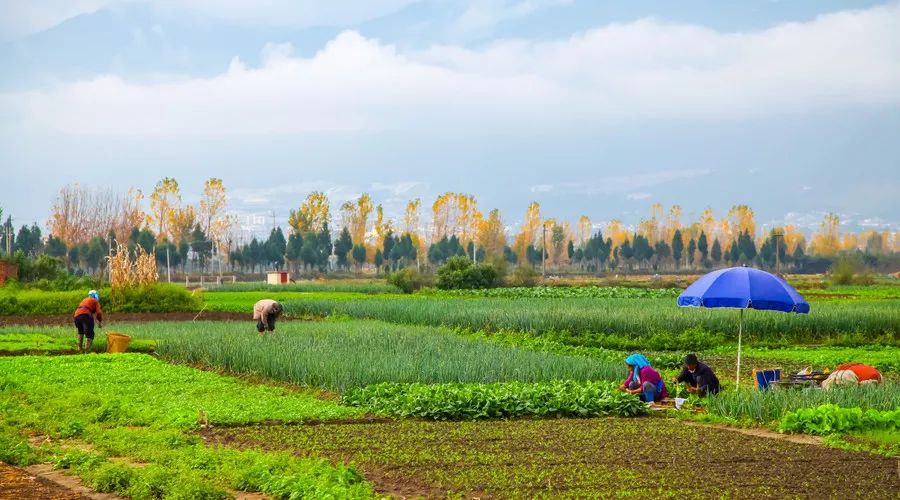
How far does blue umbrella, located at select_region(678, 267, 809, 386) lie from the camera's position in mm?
16859

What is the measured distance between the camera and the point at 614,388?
53.4 feet

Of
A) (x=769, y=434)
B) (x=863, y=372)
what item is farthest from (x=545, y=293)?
(x=769, y=434)

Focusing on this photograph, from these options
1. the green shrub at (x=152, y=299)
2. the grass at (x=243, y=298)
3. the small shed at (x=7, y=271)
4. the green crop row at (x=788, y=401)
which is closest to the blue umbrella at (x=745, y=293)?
the green crop row at (x=788, y=401)

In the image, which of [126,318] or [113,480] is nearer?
[113,480]

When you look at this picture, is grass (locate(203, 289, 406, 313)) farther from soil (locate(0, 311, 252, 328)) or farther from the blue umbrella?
the blue umbrella

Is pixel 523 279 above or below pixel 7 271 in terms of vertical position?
below

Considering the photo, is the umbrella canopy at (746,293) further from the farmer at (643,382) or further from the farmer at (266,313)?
the farmer at (266,313)

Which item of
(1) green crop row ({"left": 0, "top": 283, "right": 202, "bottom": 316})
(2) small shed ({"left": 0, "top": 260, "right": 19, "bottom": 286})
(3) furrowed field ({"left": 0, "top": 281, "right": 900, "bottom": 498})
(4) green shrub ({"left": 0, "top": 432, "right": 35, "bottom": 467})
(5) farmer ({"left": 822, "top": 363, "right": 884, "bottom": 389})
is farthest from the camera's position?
(2) small shed ({"left": 0, "top": 260, "right": 19, "bottom": 286})

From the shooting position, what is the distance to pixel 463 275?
197ft

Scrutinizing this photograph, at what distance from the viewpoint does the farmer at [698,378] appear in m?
16.3

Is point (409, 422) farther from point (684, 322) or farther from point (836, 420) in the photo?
point (684, 322)

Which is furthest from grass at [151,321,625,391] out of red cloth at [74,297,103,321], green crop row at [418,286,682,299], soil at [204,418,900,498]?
Answer: green crop row at [418,286,682,299]

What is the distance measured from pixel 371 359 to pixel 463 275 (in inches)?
1629

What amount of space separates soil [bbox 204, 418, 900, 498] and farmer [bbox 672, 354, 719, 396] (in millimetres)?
2125
